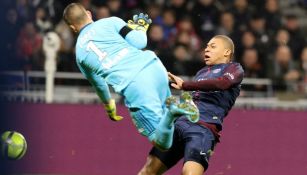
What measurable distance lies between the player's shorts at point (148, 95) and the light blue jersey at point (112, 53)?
56 mm

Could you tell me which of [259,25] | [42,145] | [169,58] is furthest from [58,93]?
[259,25]

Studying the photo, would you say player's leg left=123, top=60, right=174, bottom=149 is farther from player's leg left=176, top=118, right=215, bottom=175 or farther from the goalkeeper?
player's leg left=176, top=118, right=215, bottom=175

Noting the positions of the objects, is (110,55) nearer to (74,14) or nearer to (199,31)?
(74,14)

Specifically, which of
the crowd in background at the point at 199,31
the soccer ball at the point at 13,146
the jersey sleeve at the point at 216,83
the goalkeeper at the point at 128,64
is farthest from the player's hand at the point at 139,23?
the crowd in background at the point at 199,31

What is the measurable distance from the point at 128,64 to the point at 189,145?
2.68ft

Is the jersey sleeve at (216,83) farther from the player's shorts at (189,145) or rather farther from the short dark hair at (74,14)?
the short dark hair at (74,14)

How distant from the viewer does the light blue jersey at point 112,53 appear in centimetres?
745

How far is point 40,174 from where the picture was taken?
10.9m

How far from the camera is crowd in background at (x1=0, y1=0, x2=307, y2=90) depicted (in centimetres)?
1203

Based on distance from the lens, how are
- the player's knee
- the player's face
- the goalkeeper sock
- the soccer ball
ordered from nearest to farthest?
the goalkeeper sock → the player's knee → the soccer ball → the player's face

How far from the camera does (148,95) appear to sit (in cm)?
741

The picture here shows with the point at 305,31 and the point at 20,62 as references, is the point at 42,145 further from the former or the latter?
the point at 305,31

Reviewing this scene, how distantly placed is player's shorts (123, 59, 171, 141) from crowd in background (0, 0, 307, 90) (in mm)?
4091

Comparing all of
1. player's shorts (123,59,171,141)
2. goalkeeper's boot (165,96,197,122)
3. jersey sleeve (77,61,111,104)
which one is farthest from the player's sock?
jersey sleeve (77,61,111,104)
